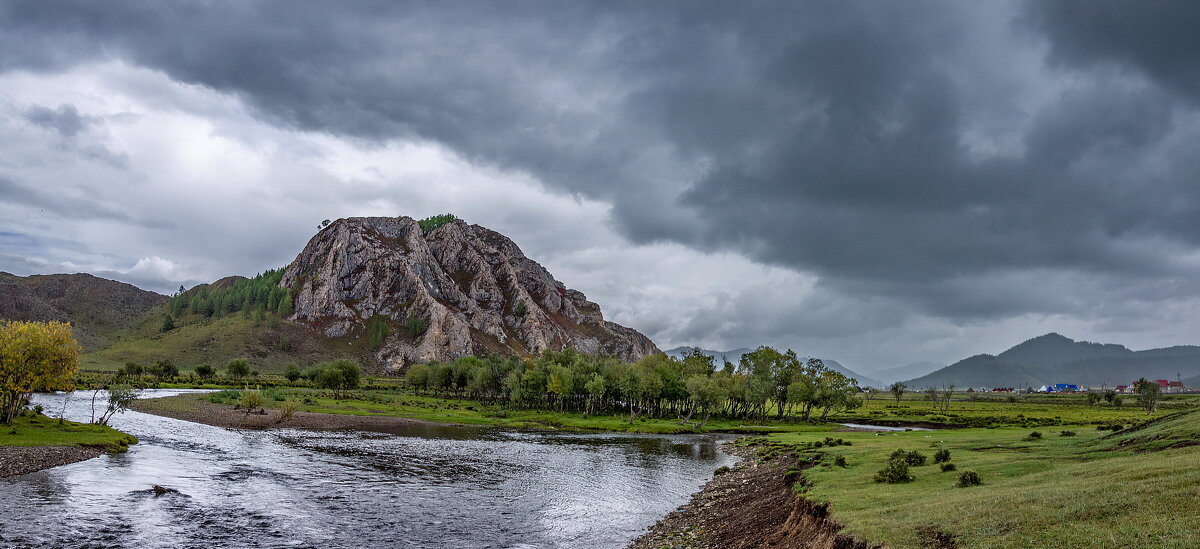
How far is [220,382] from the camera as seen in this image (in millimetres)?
190125

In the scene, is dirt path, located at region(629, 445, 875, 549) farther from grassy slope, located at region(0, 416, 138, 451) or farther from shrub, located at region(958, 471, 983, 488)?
grassy slope, located at region(0, 416, 138, 451)

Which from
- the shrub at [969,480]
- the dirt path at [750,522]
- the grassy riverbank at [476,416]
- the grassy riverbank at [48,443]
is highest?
the shrub at [969,480]

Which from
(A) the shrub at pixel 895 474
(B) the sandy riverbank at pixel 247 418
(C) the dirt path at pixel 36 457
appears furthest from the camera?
(B) the sandy riverbank at pixel 247 418

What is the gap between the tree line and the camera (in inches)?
5276

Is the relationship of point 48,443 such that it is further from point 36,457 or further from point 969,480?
point 969,480

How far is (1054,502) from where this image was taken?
59.4 ft

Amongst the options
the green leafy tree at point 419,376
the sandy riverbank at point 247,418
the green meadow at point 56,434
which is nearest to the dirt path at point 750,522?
the green meadow at point 56,434

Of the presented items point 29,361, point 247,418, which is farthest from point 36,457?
point 247,418

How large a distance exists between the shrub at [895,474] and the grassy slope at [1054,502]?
765 millimetres

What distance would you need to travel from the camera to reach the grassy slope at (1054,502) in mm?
14680

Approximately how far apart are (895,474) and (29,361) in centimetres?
8116

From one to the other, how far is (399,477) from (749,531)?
1310 inches

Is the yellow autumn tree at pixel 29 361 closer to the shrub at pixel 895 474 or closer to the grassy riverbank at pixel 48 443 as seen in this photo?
the grassy riverbank at pixel 48 443

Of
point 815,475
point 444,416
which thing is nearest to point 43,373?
point 444,416
